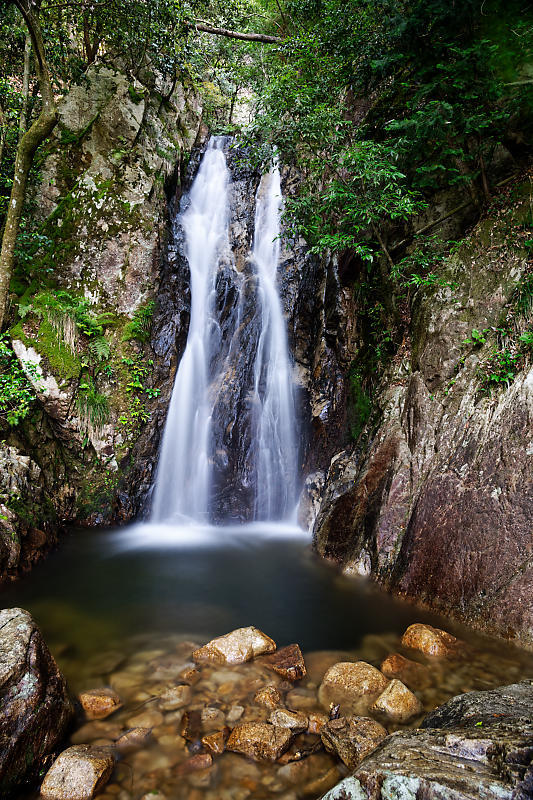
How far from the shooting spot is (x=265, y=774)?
8.52 feet

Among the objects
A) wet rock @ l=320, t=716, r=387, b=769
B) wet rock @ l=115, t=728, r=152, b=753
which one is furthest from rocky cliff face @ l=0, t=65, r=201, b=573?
wet rock @ l=320, t=716, r=387, b=769

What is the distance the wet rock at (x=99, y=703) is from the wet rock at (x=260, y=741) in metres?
1.06

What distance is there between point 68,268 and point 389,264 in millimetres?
6924

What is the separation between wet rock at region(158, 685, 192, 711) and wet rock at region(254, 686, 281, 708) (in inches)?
23.1

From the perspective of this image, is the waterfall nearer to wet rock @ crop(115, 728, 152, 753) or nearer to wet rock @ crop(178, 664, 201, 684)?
wet rock @ crop(178, 664, 201, 684)

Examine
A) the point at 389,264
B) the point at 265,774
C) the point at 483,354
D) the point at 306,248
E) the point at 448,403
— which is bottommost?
the point at 265,774

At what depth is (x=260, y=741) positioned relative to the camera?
278cm

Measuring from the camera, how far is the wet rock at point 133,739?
2.80m

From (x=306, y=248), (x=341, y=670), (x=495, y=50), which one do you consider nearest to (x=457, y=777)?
(x=341, y=670)

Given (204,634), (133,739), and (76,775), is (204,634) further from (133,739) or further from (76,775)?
(76,775)

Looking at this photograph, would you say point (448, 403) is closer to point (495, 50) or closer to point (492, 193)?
point (492, 193)

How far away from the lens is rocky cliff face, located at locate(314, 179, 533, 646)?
4309mm

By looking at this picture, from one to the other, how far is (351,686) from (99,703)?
2138 mm

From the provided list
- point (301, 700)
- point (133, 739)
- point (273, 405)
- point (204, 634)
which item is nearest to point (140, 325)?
point (273, 405)
